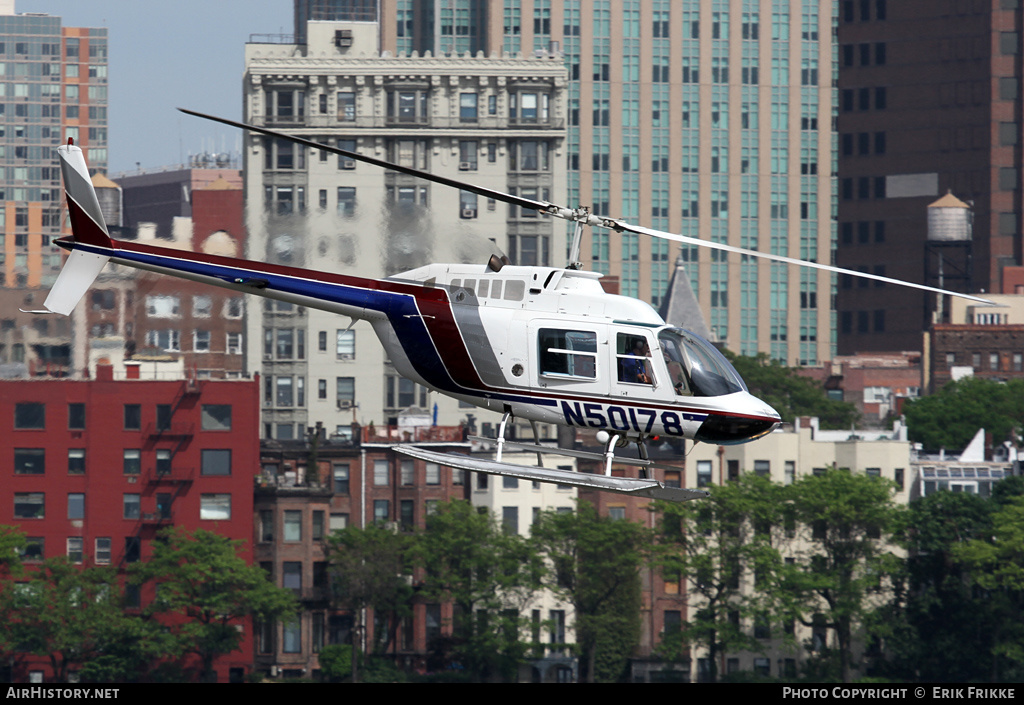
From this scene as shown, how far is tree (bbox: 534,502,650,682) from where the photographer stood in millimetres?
102625

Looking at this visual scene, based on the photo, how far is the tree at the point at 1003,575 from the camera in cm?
10300

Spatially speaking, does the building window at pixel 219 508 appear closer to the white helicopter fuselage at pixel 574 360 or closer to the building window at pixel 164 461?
the building window at pixel 164 461

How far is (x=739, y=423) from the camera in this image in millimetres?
27328

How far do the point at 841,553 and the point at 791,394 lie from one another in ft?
134

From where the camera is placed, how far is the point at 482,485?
10781 centimetres

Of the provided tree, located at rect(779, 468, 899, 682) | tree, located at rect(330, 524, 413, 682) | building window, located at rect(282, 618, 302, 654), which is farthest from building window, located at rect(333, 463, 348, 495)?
tree, located at rect(779, 468, 899, 682)

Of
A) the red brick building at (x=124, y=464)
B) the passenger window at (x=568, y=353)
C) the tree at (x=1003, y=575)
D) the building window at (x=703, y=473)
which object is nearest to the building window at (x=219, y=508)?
the red brick building at (x=124, y=464)

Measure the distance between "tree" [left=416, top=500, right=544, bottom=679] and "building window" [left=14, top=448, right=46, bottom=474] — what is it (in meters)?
25.0

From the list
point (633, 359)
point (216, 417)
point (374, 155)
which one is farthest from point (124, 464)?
point (633, 359)

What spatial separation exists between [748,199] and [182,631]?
93835 millimetres

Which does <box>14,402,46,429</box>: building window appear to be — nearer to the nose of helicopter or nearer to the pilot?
the pilot

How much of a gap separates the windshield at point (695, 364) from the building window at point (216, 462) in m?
78.4
